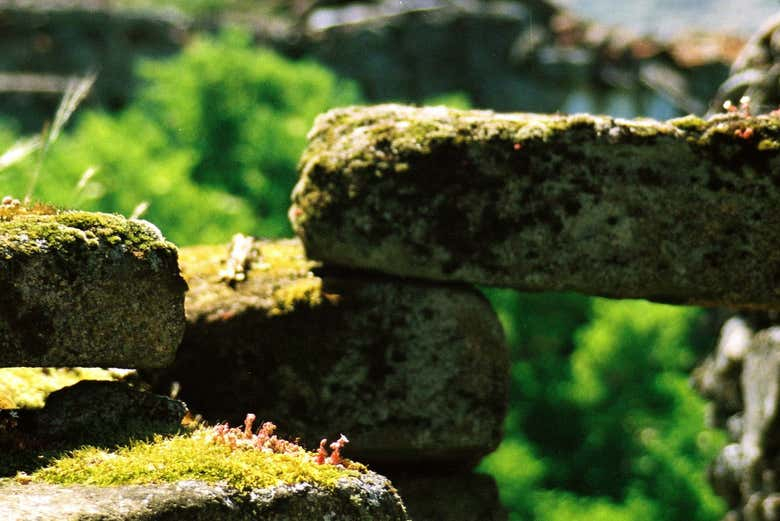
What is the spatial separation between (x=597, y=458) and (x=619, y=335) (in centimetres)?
136

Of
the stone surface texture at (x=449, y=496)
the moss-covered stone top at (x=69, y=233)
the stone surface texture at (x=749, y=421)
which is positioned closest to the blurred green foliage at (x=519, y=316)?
the stone surface texture at (x=749, y=421)

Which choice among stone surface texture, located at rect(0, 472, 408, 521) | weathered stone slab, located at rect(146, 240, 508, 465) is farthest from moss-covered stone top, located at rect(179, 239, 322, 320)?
stone surface texture, located at rect(0, 472, 408, 521)

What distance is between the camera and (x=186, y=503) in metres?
2.75

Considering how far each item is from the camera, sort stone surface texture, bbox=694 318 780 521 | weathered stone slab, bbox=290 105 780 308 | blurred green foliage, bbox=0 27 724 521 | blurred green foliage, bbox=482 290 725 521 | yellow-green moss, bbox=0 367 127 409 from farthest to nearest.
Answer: blurred green foliage, bbox=0 27 724 521 < blurred green foliage, bbox=482 290 725 521 < stone surface texture, bbox=694 318 780 521 < weathered stone slab, bbox=290 105 780 308 < yellow-green moss, bbox=0 367 127 409

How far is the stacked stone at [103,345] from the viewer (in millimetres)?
2834

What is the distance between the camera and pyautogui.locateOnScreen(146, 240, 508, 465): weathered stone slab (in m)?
4.37

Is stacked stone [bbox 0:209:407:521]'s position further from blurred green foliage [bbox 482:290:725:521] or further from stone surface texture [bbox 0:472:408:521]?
blurred green foliage [bbox 482:290:725:521]

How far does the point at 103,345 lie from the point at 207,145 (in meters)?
9.81

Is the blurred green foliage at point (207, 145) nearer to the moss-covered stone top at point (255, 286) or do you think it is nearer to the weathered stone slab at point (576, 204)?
the moss-covered stone top at point (255, 286)

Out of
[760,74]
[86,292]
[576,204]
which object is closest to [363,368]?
[576,204]

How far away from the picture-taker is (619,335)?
10953 mm

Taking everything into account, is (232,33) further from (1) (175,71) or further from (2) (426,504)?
(2) (426,504)

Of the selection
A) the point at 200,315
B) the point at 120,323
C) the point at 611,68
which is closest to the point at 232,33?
the point at 611,68

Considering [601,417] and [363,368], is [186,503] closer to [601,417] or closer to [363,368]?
[363,368]
